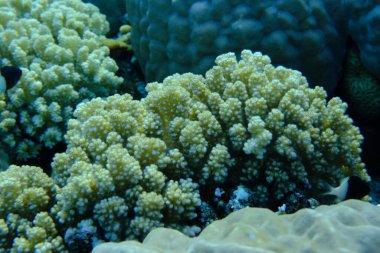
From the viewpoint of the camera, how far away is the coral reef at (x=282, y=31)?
11.6 ft

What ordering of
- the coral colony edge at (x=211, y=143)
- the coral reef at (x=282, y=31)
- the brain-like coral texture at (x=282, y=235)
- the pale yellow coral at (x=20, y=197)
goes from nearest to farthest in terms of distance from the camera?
the brain-like coral texture at (x=282, y=235) < the coral colony edge at (x=211, y=143) < the pale yellow coral at (x=20, y=197) < the coral reef at (x=282, y=31)

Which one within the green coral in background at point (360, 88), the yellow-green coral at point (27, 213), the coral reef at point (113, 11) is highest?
the coral reef at point (113, 11)

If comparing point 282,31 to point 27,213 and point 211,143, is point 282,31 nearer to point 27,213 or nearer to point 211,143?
point 211,143

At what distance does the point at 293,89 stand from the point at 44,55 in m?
2.88

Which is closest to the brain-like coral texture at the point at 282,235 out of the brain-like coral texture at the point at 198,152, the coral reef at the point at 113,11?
the brain-like coral texture at the point at 198,152

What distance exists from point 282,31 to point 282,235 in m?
2.47

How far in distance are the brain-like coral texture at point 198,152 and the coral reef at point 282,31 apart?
0.90 meters

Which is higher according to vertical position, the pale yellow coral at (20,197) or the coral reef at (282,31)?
the coral reef at (282,31)

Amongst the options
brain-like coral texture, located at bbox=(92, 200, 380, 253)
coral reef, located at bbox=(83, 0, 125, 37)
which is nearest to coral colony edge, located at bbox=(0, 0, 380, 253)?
brain-like coral texture, located at bbox=(92, 200, 380, 253)

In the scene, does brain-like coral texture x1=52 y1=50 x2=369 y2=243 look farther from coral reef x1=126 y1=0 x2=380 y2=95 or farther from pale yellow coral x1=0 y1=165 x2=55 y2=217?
coral reef x1=126 y1=0 x2=380 y2=95

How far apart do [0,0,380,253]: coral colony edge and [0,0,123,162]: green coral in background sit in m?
0.02

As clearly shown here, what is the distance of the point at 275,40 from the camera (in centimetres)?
359

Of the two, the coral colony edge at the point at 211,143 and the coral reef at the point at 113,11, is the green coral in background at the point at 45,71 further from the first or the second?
the coral reef at the point at 113,11

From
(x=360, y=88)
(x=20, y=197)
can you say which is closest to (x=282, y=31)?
(x=360, y=88)
